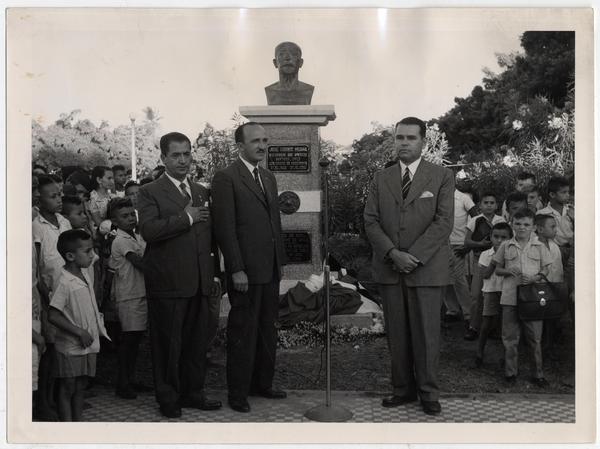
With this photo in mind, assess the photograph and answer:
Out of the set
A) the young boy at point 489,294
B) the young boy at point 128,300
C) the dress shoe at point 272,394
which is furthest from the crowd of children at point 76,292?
the young boy at point 489,294

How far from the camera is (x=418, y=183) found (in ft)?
17.1

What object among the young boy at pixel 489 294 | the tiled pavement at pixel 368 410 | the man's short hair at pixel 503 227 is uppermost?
the man's short hair at pixel 503 227

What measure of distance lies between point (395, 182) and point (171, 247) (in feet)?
5.11

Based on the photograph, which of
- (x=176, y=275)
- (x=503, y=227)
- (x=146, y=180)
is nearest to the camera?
(x=176, y=275)

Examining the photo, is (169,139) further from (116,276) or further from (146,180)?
(146,180)

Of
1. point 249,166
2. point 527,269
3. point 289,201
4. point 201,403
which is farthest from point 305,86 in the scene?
point 201,403

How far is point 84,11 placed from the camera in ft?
18.1

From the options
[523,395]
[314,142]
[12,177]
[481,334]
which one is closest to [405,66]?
[314,142]

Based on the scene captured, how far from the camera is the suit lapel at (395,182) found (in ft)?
17.2

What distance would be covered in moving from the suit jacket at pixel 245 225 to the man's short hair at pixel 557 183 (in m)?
2.15

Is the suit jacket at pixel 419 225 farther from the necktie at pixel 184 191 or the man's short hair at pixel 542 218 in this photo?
the necktie at pixel 184 191

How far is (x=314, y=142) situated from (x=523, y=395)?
2750 millimetres

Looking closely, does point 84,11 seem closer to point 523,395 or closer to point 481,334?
point 481,334

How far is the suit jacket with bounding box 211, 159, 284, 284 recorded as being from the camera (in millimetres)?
5125
